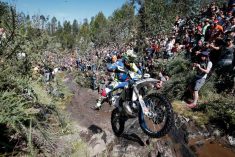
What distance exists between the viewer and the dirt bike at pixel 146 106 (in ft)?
16.8

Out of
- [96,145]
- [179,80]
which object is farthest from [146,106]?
[179,80]

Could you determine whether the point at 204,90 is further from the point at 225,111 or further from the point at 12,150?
the point at 12,150

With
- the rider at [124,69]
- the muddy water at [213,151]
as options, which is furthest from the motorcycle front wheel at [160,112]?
the muddy water at [213,151]

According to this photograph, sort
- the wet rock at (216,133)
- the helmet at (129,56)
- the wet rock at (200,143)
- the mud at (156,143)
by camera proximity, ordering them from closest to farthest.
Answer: the helmet at (129,56), the mud at (156,143), the wet rock at (200,143), the wet rock at (216,133)

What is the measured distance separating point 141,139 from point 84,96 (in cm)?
686

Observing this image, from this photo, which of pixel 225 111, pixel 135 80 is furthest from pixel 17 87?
pixel 225 111

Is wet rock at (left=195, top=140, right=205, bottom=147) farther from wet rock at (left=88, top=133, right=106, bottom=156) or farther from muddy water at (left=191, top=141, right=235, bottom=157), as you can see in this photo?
wet rock at (left=88, top=133, right=106, bottom=156)

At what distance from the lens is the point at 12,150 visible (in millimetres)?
5238

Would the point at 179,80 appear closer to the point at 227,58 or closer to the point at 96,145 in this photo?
the point at 227,58

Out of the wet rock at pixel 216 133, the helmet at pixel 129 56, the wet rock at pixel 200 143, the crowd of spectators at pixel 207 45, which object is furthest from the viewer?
the crowd of spectators at pixel 207 45

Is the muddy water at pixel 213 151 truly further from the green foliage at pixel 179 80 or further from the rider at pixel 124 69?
the green foliage at pixel 179 80

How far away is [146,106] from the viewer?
5527 mm

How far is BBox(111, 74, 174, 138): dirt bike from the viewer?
5.12m

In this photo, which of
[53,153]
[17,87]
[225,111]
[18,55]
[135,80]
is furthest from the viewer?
[225,111]
